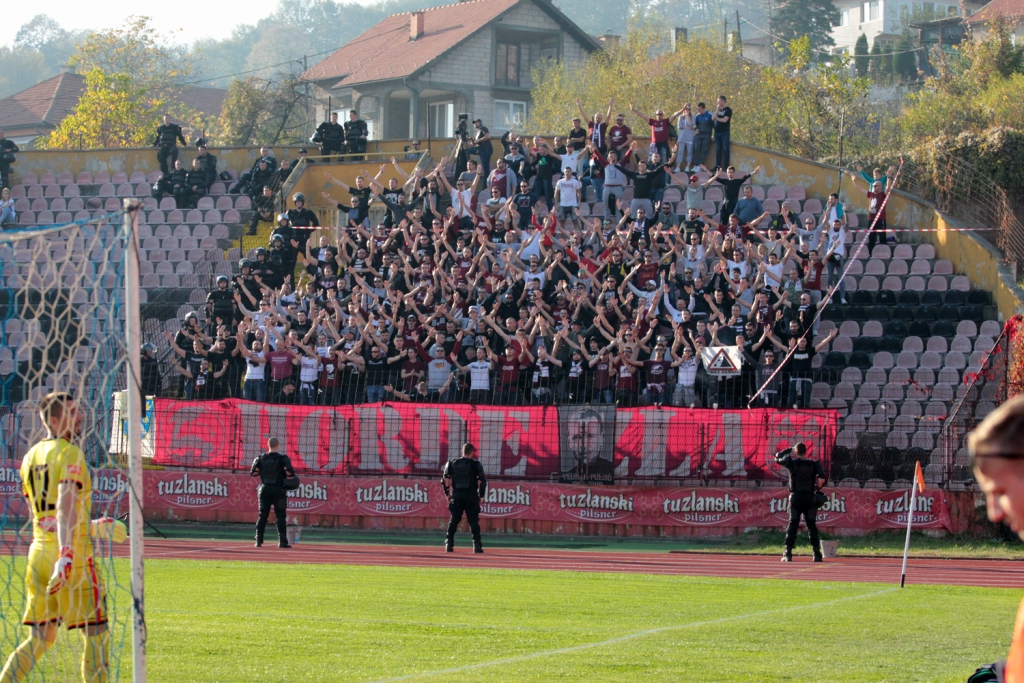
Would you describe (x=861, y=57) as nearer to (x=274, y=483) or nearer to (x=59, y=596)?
(x=274, y=483)

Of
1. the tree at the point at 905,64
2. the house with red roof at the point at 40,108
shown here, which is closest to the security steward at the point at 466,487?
the house with red roof at the point at 40,108

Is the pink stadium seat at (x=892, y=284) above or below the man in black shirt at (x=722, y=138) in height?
below

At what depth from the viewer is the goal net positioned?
863 cm

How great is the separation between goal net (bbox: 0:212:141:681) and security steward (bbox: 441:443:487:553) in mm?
4748

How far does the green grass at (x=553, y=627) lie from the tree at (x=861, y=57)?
7213 cm

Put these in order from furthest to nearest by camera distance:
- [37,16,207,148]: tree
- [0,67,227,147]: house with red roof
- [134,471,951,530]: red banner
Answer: [0,67,227,147]: house with red roof < [37,16,207,148]: tree < [134,471,951,530]: red banner

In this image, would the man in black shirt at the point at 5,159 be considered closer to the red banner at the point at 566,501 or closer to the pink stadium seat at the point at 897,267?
the red banner at the point at 566,501

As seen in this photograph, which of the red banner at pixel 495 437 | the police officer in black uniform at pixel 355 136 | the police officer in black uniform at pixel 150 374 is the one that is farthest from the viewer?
the police officer in black uniform at pixel 355 136

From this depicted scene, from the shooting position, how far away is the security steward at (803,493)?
719 inches

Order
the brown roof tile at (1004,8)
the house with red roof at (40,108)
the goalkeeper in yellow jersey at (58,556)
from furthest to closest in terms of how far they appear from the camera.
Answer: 1. the house with red roof at (40,108)
2. the brown roof tile at (1004,8)
3. the goalkeeper in yellow jersey at (58,556)

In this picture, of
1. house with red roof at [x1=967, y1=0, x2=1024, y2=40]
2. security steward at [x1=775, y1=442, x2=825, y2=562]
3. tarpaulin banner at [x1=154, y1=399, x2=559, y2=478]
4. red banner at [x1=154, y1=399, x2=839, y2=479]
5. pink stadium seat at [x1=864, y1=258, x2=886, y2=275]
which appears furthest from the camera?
house with red roof at [x1=967, y1=0, x2=1024, y2=40]

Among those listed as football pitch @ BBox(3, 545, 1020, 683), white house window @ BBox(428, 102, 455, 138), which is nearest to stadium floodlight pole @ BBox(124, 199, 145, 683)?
football pitch @ BBox(3, 545, 1020, 683)

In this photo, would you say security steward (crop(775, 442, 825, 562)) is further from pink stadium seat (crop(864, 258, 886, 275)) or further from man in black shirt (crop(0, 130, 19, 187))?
man in black shirt (crop(0, 130, 19, 187))

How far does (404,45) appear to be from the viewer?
63.4 meters
